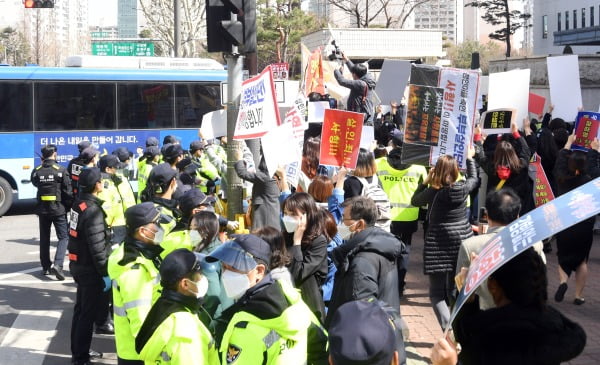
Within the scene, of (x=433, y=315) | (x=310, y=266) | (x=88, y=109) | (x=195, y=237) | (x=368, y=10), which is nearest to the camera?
(x=310, y=266)

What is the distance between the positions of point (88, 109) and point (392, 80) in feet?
25.9

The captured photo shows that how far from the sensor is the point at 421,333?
8297 millimetres

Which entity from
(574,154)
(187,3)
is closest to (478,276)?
(574,154)

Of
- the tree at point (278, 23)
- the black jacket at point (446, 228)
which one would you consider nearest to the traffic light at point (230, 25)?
the black jacket at point (446, 228)

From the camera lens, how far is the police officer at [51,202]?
11.5m

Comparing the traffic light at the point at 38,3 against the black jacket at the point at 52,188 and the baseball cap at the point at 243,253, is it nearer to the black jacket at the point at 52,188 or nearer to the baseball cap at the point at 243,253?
the black jacket at the point at 52,188

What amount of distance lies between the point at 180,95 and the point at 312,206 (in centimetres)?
1481

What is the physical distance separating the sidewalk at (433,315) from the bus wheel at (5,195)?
372 inches

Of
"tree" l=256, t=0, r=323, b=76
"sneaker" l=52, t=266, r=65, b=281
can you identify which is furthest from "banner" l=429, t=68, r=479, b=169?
"tree" l=256, t=0, r=323, b=76

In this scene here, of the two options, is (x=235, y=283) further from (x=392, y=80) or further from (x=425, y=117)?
(x=392, y=80)

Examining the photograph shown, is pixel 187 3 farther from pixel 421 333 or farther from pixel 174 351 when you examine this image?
pixel 174 351

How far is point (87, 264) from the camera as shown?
26.1ft

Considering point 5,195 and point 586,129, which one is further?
point 5,195

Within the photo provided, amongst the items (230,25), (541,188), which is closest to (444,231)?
(230,25)
